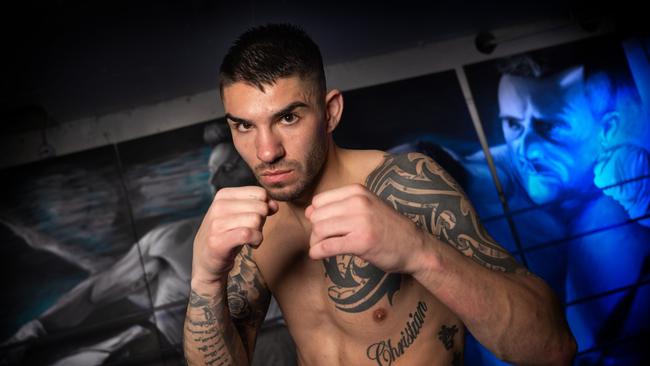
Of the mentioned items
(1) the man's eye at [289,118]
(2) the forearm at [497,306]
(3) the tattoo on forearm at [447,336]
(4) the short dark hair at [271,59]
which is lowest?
(3) the tattoo on forearm at [447,336]

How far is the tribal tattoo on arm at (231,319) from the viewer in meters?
1.22

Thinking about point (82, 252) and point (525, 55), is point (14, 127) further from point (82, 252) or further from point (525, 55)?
point (525, 55)

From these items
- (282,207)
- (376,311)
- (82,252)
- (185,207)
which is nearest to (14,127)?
(82,252)

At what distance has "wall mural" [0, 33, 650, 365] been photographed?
Answer: 3.15m

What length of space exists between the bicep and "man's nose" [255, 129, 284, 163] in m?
0.53

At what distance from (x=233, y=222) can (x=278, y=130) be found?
323 mm

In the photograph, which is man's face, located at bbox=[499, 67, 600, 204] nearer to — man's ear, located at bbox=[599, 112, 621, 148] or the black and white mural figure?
man's ear, located at bbox=[599, 112, 621, 148]

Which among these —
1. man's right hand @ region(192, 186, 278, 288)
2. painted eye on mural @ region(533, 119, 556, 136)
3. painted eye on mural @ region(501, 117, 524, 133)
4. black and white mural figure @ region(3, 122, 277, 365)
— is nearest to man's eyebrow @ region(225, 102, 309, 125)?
man's right hand @ region(192, 186, 278, 288)

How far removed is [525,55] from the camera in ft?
11.8

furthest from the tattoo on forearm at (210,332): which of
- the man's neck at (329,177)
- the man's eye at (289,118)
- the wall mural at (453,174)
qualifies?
the wall mural at (453,174)

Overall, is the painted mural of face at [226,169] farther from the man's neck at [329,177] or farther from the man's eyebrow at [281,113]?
the man's eyebrow at [281,113]

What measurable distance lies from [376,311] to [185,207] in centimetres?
237

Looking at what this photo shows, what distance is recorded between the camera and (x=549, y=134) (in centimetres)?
347

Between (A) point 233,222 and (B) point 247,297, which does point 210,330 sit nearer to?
(B) point 247,297
